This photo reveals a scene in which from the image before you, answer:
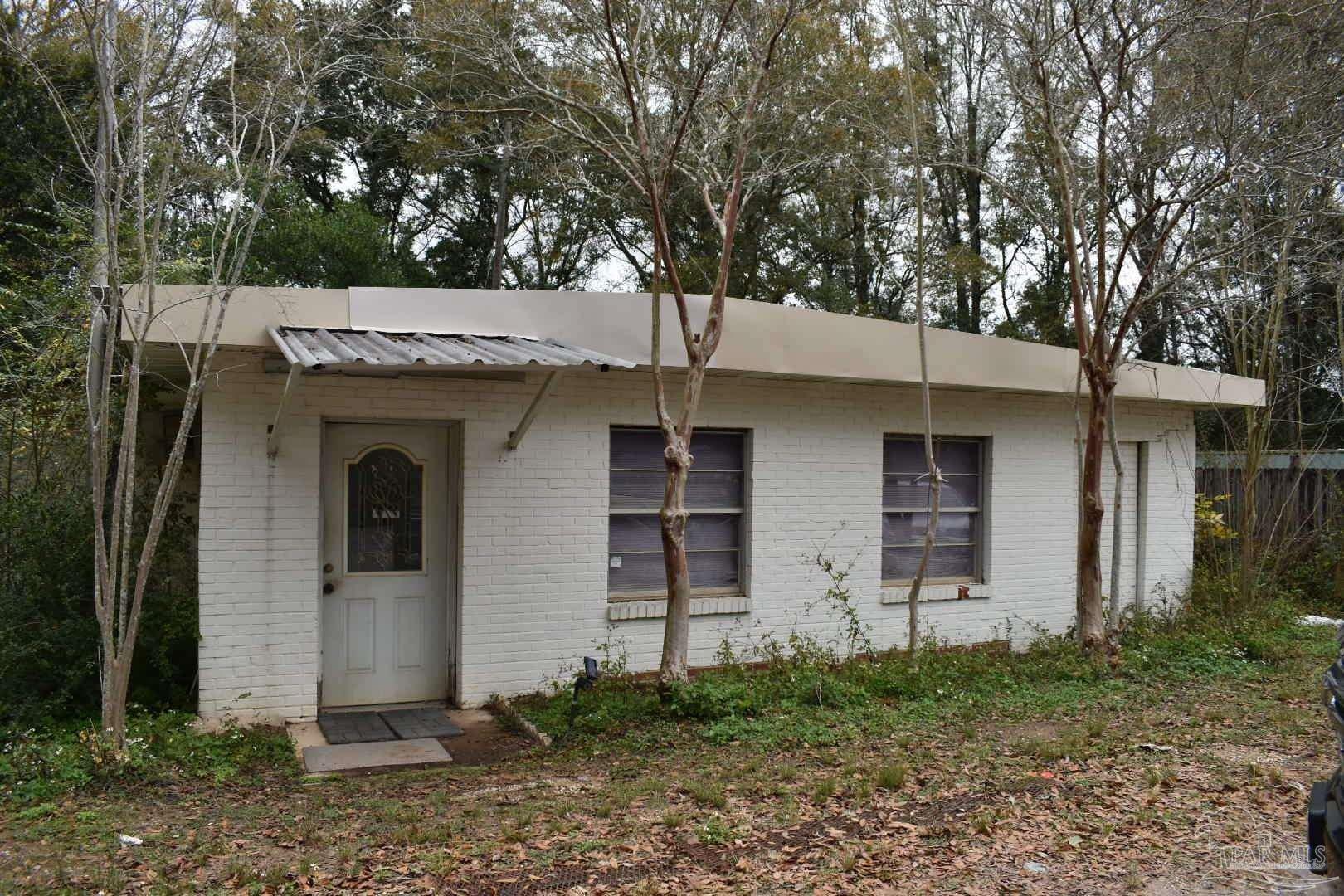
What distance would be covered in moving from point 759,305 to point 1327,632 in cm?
809

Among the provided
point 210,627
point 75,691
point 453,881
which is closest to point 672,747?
point 453,881

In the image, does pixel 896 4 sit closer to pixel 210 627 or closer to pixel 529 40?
pixel 529 40

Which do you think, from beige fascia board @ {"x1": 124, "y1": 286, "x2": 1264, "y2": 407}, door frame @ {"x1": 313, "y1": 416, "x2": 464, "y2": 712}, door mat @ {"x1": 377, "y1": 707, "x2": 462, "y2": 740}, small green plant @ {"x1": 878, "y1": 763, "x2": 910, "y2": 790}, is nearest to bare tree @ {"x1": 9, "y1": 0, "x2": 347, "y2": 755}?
beige fascia board @ {"x1": 124, "y1": 286, "x2": 1264, "y2": 407}

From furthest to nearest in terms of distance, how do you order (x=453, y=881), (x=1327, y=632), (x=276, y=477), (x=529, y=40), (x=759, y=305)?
(x=1327, y=632) → (x=529, y=40) → (x=759, y=305) → (x=276, y=477) → (x=453, y=881)

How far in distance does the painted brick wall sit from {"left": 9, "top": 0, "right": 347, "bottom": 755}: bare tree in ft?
2.01

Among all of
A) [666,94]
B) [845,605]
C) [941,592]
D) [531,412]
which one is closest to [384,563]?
[531,412]

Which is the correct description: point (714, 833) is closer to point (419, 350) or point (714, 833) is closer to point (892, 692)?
point (892, 692)

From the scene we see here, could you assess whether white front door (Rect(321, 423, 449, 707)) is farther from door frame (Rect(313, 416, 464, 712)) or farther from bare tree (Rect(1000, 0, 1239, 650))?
bare tree (Rect(1000, 0, 1239, 650))

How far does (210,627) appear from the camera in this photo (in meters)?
7.65

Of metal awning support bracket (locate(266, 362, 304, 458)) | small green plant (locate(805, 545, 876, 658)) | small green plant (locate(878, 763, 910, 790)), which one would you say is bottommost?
small green plant (locate(878, 763, 910, 790))

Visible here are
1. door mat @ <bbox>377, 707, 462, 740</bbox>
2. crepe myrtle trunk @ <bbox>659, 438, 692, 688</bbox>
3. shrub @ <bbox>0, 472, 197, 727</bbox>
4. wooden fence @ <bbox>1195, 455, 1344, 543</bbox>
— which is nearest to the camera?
shrub @ <bbox>0, 472, 197, 727</bbox>

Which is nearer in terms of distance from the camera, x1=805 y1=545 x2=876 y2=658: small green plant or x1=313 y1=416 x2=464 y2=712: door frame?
x1=313 y1=416 x2=464 y2=712: door frame

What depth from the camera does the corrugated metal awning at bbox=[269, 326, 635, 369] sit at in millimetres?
6695

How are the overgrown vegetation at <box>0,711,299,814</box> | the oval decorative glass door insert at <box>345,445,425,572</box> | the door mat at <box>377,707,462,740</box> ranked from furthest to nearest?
the oval decorative glass door insert at <box>345,445,425,572</box>, the door mat at <box>377,707,462,740</box>, the overgrown vegetation at <box>0,711,299,814</box>
